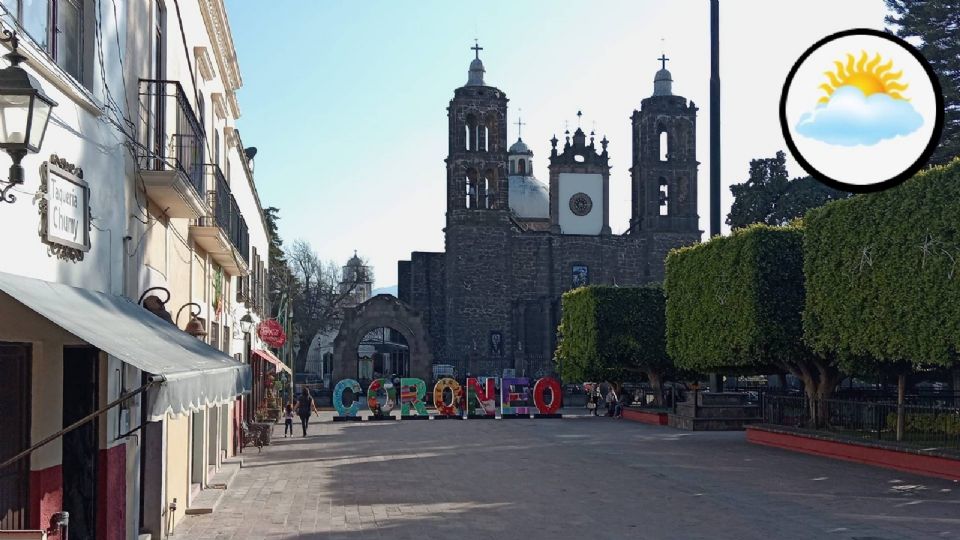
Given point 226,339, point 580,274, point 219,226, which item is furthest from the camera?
point 580,274

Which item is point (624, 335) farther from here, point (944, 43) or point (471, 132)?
point (471, 132)

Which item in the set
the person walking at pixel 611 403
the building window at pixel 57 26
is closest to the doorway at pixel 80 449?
the building window at pixel 57 26

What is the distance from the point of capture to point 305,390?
3316cm

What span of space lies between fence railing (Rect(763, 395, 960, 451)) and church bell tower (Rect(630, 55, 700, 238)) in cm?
4040

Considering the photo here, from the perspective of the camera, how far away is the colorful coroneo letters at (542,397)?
1674 inches

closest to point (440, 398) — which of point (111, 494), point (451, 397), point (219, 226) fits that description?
point (451, 397)

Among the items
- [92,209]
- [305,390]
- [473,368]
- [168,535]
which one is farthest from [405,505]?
[473,368]

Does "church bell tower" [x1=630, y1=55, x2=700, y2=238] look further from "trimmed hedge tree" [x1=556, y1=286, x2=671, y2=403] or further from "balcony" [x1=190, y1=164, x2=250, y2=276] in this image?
"balcony" [x1=190, y1=164, x2=250, y2=276]

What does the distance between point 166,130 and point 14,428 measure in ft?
→ 16.0

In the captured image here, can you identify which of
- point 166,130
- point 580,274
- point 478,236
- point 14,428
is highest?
point 478,236

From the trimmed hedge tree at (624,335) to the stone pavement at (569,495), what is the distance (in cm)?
1314

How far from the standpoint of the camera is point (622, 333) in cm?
4159

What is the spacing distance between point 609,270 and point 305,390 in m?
38.0

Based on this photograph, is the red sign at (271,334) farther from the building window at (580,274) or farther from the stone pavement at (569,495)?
the building window at (580,274)
